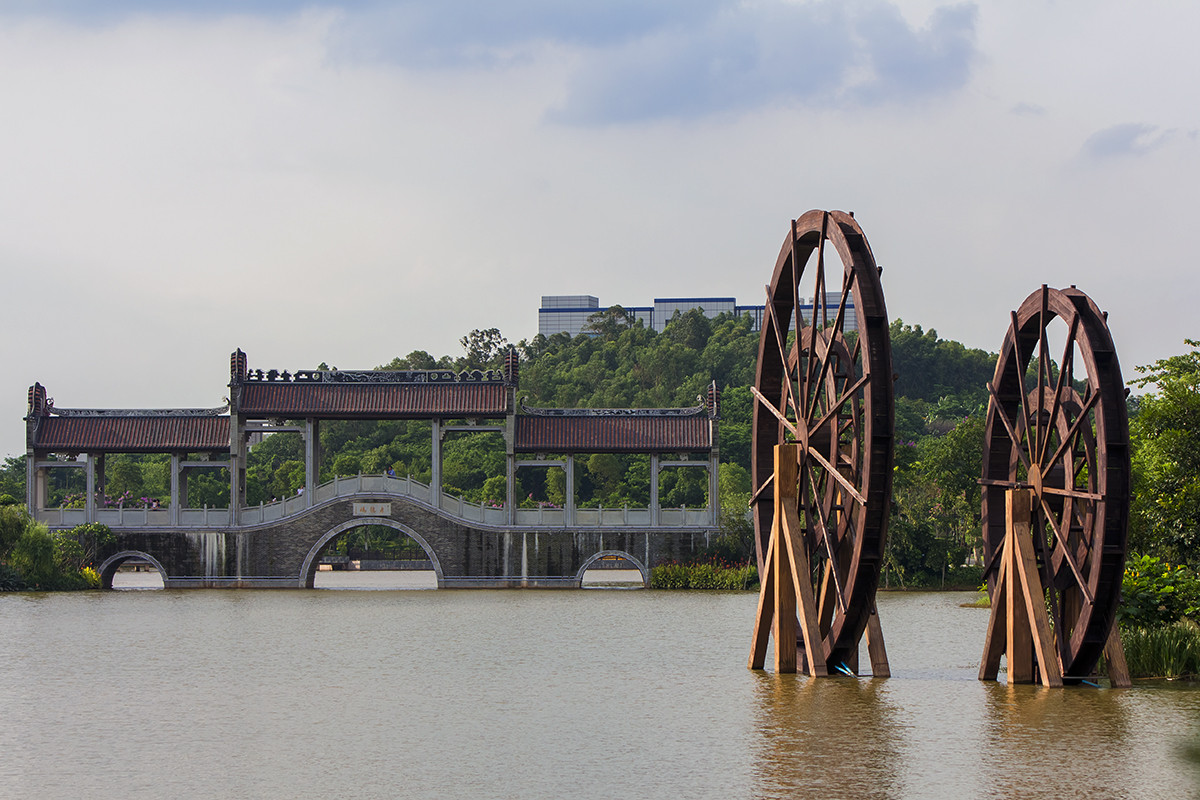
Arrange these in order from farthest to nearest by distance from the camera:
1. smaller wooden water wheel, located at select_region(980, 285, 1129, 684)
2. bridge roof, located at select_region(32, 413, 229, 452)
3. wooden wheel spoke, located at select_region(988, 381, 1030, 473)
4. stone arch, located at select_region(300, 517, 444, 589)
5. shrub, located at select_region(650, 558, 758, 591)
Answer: bridge roof, located at select_region(32, 413, 229, 452) → stone arch, located at select_region(300, 517, 444, 589) → shrub, located at select_region(650, 558, 758, 591) → wooden wheel spoke, located at select_region(988, 381, 1030, 473) → smaller wooden water wheel, located at select_region(980, 285, 1129, 684)

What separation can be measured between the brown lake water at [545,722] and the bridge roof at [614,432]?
17666 millimetres

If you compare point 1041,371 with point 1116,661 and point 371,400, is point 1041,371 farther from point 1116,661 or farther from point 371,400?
point 371,400

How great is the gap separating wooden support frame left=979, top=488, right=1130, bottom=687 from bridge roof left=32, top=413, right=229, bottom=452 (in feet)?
110

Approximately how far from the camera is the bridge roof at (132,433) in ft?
157

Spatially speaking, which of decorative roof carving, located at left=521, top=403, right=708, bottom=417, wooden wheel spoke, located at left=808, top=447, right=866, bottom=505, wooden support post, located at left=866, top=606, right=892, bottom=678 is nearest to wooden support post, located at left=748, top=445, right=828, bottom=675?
wooden wheel spoke, located at left=808, top=447, right=866, bottom=505


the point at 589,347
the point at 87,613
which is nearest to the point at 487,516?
the point at 87,613

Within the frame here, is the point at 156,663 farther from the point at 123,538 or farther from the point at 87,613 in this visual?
the point at 123,538

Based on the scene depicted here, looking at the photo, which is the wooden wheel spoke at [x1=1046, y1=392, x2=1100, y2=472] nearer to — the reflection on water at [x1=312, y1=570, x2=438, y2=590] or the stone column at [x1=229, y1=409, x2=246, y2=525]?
the reflection on water at [x1=312, y1=570, x2=438, y2=590]

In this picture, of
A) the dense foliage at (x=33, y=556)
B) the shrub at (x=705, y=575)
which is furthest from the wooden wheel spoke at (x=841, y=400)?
the dense foliage at (x=33, y=556)

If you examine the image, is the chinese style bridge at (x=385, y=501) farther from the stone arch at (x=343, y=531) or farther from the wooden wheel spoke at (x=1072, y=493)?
the wooden wheel spoke at (x=1072, y=493)

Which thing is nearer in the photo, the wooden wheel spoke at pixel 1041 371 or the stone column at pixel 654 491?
the wooden wheel spoke at pixel 1041 371

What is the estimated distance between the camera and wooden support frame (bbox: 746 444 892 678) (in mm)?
19062

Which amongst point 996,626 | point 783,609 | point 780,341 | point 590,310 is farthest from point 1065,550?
point 590,310

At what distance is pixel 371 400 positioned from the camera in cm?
4744
